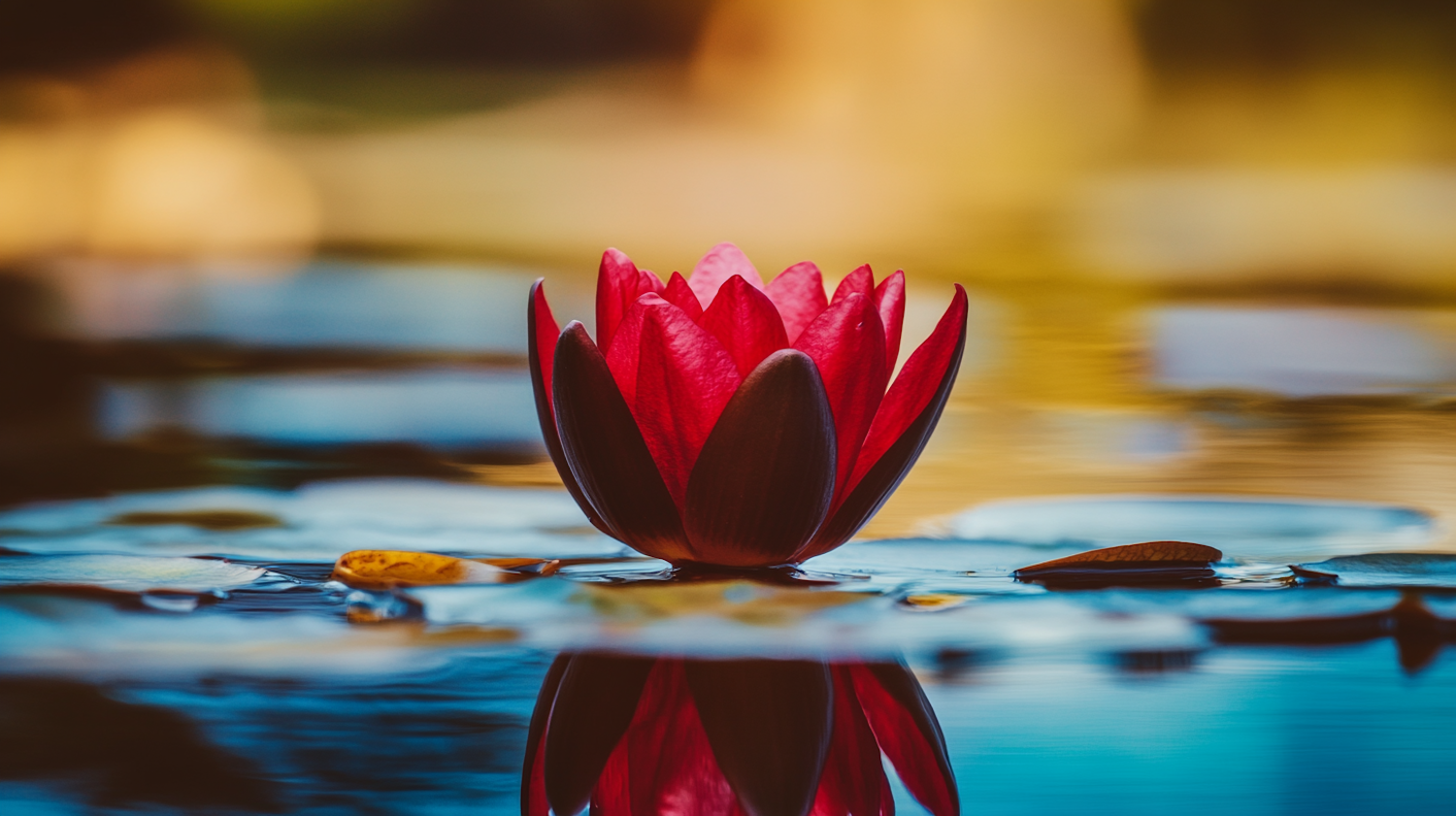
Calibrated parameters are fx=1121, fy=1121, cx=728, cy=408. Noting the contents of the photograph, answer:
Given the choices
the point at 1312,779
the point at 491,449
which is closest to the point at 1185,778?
the point at 1312,779

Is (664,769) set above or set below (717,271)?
below

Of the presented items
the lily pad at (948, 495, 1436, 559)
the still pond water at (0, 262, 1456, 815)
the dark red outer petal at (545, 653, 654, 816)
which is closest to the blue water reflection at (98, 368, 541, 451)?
the still pond water at (0, 262, 1456, 815)

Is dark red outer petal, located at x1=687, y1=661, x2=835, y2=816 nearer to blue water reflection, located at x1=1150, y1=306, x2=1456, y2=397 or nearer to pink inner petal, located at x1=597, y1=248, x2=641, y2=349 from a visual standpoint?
pink inner petal, located at x1=597, y1=248, x2=641, y2=349

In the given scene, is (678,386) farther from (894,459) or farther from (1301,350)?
(1301,350)

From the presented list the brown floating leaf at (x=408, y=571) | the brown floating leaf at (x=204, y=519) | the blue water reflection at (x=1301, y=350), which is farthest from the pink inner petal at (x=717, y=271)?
the blue water reflection at (x=1301, y=350)

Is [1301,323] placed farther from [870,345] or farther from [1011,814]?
[1011,814]

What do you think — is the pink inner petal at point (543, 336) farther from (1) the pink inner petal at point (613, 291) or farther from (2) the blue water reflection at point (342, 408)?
(2) the blue water reflection at point (342, 408)

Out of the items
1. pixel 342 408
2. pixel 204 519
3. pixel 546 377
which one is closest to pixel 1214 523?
pixel 546 377
